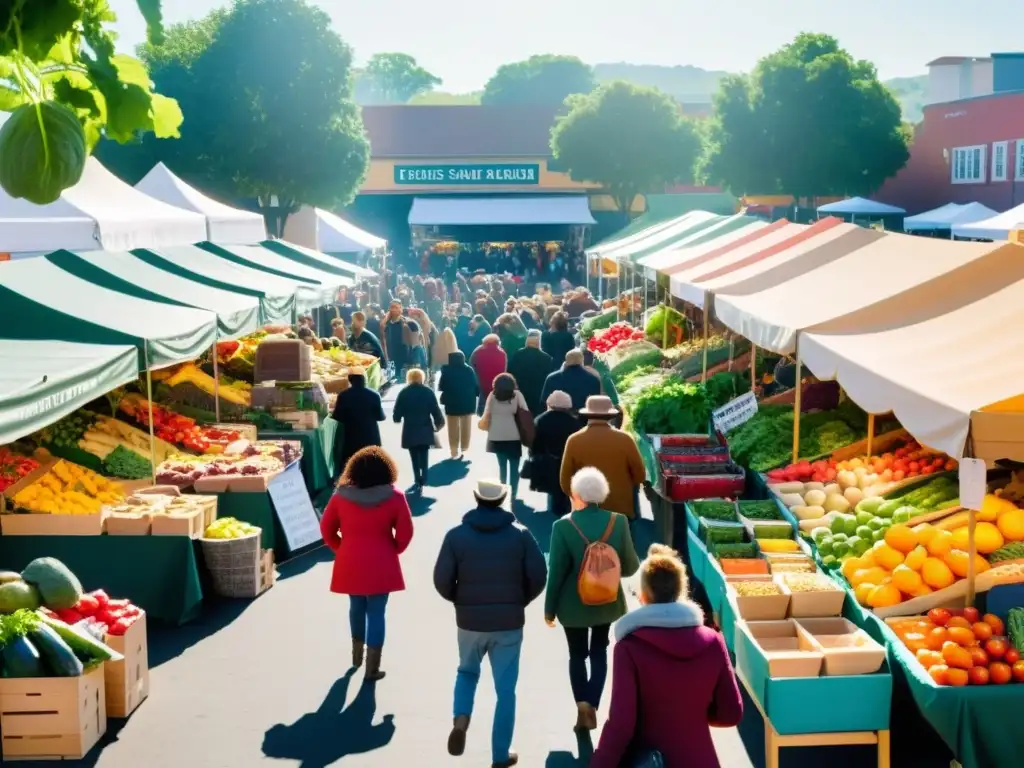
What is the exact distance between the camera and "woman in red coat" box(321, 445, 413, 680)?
282 inches

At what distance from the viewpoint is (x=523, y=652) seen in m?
8.04

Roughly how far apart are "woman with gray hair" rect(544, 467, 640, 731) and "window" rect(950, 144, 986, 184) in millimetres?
37169

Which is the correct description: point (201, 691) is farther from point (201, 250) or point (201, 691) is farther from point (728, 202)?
point (728, 202)

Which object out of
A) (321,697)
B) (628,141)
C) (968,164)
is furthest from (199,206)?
(628,141)

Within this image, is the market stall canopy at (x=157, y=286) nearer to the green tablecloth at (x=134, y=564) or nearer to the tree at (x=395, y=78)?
the green tablecloth at (x=134, y=564)

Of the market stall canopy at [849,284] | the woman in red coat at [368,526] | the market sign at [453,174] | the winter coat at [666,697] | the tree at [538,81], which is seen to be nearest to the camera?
the winter coat at [666,697]

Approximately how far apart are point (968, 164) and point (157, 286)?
35.5m

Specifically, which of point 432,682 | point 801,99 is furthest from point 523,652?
point 801,99

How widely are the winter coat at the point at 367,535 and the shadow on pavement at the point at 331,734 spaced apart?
65 centimetres

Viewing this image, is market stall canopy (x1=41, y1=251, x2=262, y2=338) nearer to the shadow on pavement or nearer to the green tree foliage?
the shadow on pavement

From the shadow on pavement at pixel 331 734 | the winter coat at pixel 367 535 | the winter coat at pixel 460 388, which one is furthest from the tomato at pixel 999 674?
the winter coat at pixel 460 388

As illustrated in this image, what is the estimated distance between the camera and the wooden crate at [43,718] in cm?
629

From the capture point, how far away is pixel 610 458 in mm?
8742

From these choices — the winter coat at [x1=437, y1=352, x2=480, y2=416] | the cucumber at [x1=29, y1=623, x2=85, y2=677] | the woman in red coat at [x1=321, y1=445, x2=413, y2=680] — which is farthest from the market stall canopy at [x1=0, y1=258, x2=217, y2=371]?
the winter coat at [x1=437, y1=352, x2=480, y2=416]
